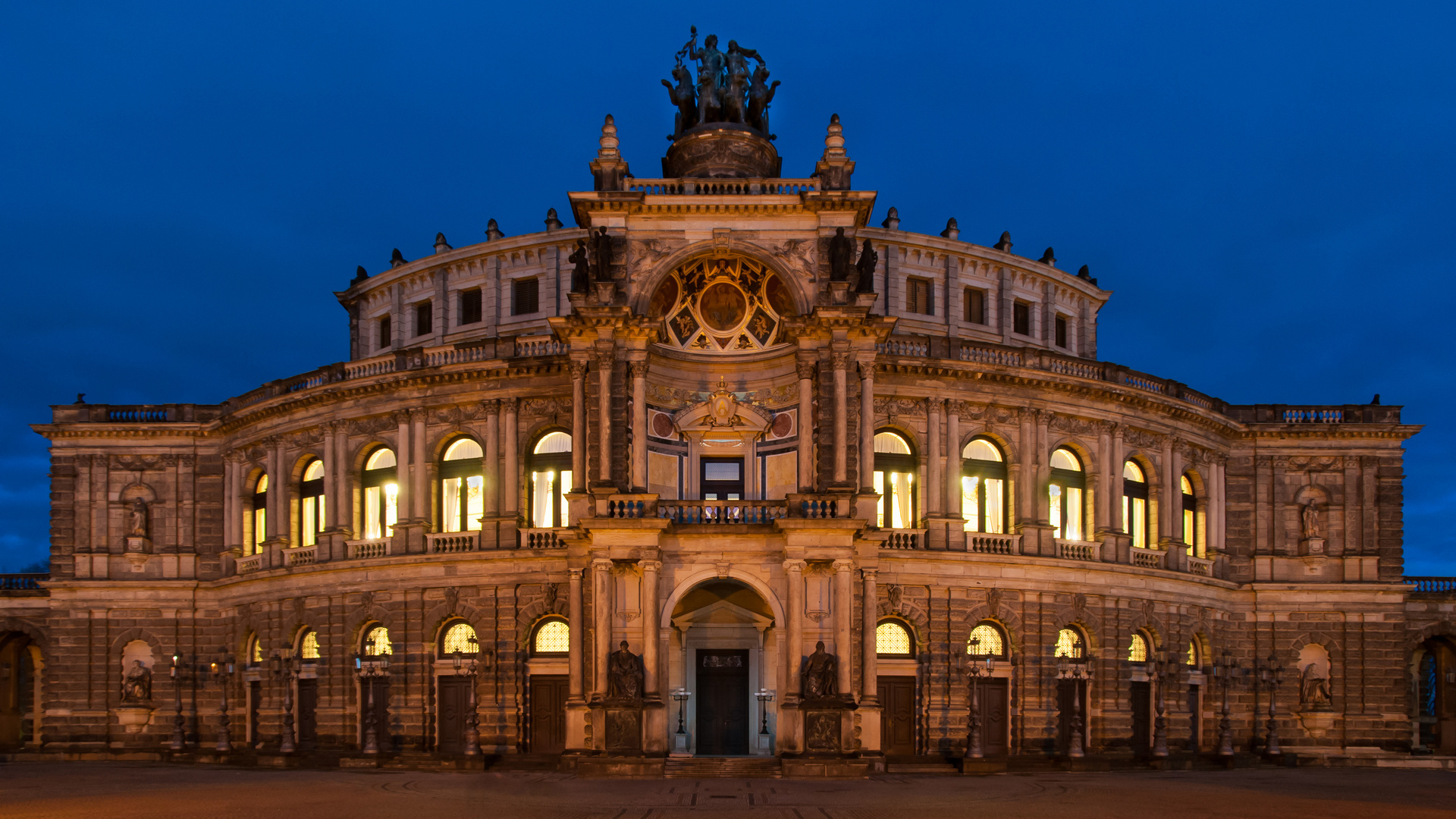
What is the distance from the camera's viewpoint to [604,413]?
141ft

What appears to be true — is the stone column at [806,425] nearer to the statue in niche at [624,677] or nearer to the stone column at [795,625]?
the stone column at [795,625]

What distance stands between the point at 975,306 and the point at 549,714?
25498 millimetres

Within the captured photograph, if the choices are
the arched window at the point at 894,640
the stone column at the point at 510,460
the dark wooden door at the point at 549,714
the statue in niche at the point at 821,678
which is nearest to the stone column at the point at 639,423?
the statue in niche at the point at 821,678

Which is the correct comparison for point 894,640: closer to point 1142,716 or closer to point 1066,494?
point 1066,494

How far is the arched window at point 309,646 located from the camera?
54.6 m

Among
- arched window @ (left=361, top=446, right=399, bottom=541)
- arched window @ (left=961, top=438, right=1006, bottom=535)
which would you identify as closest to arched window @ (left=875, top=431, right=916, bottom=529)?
arched window @ (left=961, top=438, right=1006, bottom=535)

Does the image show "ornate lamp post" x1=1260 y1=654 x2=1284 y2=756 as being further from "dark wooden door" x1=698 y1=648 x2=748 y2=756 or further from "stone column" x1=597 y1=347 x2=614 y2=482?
"stone column" x1=597 y1=347 x2=614 y2=482

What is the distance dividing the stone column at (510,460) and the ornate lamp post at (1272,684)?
31045 millimetres

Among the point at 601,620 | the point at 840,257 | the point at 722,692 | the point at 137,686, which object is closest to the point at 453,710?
the point at 722,692

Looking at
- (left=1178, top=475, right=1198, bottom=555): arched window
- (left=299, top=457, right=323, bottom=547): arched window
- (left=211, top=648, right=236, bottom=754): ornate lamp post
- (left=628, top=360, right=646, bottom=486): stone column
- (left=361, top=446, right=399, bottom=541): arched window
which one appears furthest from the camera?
(left=1178, top=475, right=1198, bottom=555): arched window

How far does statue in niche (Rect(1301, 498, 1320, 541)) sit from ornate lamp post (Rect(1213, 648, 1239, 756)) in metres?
6.34

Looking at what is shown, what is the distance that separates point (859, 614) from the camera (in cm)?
4275

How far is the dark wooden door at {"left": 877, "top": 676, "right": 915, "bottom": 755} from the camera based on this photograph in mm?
48688

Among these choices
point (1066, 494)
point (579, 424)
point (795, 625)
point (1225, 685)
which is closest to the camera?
point (795, 625)
